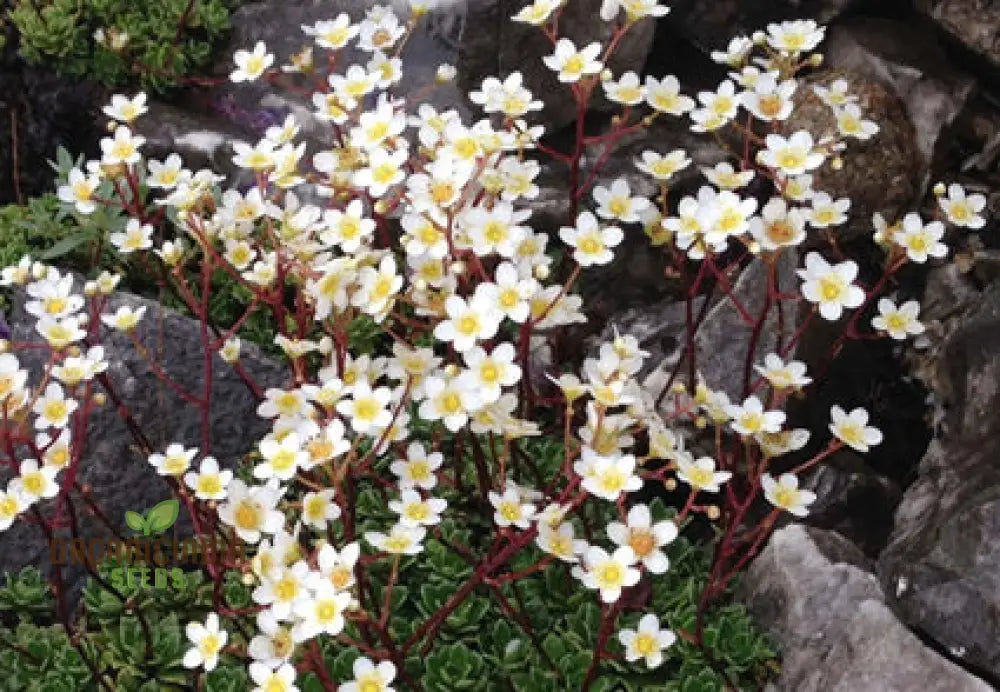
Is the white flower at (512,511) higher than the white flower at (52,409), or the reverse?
the white flower at (52,409)

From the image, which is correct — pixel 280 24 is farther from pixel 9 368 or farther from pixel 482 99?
pixel 9 368

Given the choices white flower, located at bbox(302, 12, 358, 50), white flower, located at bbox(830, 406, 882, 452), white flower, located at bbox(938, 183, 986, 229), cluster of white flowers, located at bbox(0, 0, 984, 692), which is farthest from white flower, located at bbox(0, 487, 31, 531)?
white flower, located at bbox(938, 183, 986, 229)

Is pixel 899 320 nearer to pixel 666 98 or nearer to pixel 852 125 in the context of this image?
pixel 852 125

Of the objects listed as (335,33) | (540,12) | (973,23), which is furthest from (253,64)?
(973,23)

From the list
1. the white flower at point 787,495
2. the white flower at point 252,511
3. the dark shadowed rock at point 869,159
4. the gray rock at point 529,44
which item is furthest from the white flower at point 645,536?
the gray rock at point 529,44

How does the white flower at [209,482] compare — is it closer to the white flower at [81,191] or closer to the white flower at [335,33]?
the white flower at [81,191]

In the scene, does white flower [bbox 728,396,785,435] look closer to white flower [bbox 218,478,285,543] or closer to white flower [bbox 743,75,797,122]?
white flower [bbox 743,75,797,122]
